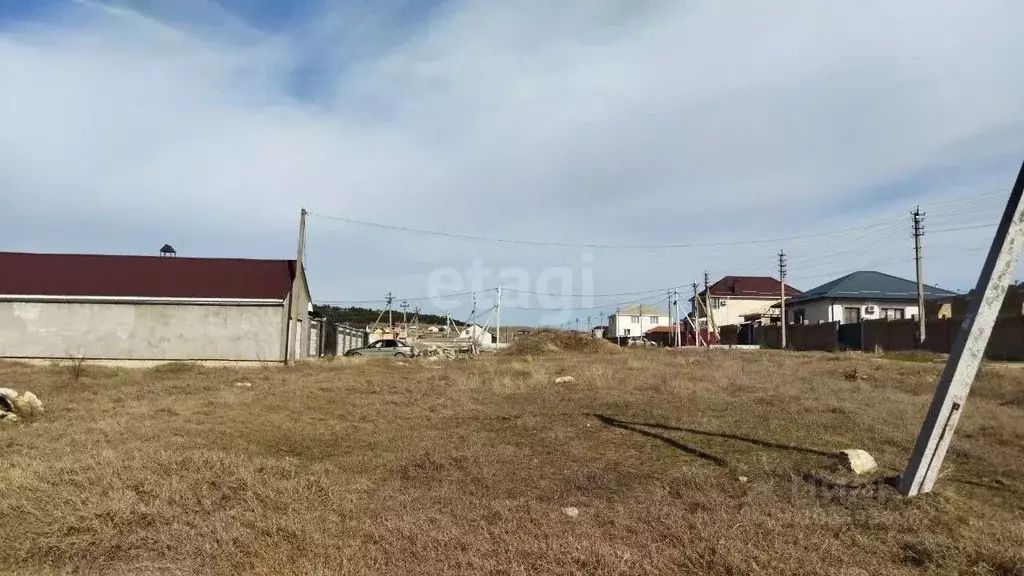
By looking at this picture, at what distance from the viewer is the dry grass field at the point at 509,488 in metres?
4.05

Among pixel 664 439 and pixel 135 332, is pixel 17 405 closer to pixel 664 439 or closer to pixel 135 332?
pixel 664 439

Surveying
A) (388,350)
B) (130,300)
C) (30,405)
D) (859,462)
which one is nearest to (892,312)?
(388,350)

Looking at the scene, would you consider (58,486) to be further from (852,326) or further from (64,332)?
(852,326)

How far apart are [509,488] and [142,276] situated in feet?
82.3

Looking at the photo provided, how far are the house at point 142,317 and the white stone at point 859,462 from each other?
70.8 feet

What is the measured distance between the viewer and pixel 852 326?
114ft

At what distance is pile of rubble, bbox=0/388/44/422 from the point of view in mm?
10172

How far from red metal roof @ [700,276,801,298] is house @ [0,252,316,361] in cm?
5124

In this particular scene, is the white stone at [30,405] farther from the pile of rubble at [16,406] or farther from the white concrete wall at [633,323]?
the white concrete wall at [633,323]

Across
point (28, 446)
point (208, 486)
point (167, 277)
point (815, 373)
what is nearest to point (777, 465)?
point (208, 486)

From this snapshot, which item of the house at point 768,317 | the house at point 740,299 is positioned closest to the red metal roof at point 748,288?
the house at point 740,299

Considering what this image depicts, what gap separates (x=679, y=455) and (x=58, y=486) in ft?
19.1

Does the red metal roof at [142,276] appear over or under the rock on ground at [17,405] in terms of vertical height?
over

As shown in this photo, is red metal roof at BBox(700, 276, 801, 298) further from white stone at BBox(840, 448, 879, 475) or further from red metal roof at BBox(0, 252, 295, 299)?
white stone at BBox(840, 448, 879, 475)
